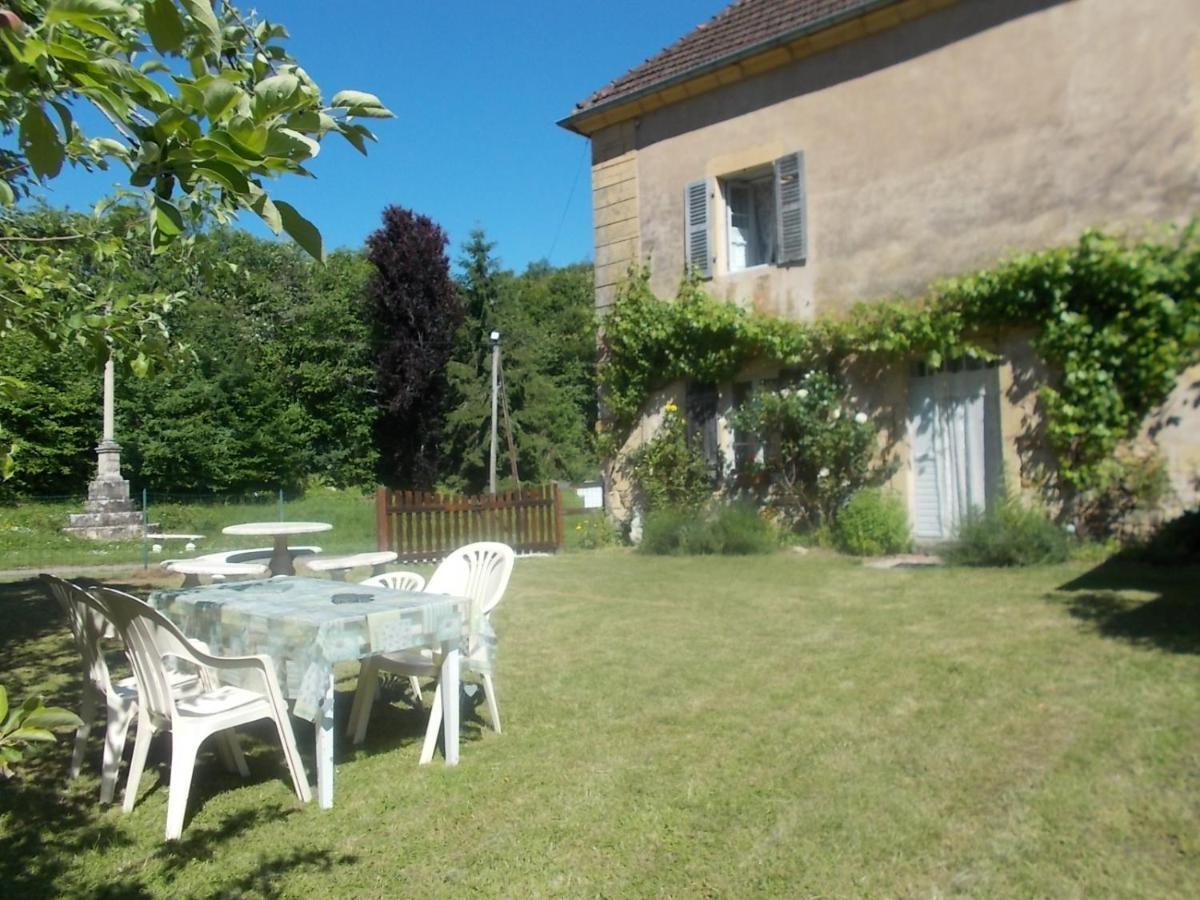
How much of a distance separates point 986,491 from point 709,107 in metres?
6.15

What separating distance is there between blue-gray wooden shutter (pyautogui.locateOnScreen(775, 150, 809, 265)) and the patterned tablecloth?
317 inches

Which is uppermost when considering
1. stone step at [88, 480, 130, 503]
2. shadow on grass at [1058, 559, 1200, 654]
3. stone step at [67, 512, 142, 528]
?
stone step at [88, 480, 130, 503]

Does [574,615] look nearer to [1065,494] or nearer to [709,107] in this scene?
[1065,494]

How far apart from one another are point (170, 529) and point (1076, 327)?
45.9 feet

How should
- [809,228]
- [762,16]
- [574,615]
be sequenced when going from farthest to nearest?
[762,16], [809,228], [574,615]

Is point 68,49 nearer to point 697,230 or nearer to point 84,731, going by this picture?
point 84,731

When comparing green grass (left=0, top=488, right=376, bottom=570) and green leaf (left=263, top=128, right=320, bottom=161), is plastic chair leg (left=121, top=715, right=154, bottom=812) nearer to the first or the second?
green leaf (left=263, top=128, right=320, bottom=161)

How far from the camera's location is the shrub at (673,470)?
12.2 metres

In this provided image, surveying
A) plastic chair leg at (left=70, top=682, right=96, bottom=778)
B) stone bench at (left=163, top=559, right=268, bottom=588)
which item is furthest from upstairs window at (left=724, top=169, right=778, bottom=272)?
plastic chair leg at (left=70, top=682, right=96, bottom=778)

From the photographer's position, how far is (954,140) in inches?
396

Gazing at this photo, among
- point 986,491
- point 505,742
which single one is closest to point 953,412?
point 986,491

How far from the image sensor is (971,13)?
32.7ft

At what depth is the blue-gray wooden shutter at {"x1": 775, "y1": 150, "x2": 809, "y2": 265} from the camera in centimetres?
1135

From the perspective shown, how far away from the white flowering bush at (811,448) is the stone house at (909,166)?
334 mm
